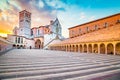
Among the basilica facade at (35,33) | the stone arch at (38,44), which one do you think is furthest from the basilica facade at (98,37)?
the stone arch at (38,44)

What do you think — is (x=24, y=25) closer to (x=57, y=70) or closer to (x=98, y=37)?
(x=98, y=37)

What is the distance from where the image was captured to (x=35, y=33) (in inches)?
2837

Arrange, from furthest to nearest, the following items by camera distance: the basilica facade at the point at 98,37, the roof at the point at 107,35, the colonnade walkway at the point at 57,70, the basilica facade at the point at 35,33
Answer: the basilica facade at the point at 35,33 < the basilica facade at the point at 98,37 < the roof at the point at 107,35 < the colonnade walkway at the point at 57,70

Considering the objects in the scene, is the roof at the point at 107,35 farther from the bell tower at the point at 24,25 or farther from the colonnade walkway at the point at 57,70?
the bell tower at the point at 24,25

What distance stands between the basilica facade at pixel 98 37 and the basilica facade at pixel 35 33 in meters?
15.4

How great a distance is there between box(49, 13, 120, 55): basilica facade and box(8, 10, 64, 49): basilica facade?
1541cm

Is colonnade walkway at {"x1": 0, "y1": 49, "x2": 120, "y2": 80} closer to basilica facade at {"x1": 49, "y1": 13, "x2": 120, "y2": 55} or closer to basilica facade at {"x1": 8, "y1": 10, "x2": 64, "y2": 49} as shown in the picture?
basilica facade at {"x1": 49, "y1": 13, "x2": 120, "y2": 55}

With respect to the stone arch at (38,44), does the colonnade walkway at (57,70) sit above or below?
below

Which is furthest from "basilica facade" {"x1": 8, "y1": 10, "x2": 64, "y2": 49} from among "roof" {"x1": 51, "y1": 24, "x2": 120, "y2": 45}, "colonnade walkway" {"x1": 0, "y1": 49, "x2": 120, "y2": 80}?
"colonnade walkway" {"x1": 0, "y1": 49, "x2": 120, "y2": 80}

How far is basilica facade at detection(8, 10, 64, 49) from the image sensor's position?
189ft

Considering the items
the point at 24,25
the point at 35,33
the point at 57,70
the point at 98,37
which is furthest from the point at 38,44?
the point at 57,70

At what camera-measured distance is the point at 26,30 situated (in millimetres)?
70188

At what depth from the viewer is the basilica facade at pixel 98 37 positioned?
20.4 meters

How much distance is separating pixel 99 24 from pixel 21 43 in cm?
3872
